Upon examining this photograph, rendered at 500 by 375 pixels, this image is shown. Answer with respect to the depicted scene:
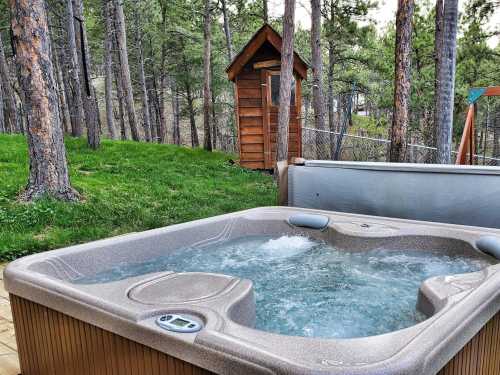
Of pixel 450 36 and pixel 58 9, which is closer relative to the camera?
pixel 450 36

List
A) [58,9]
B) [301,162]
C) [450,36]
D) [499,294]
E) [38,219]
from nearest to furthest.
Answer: [499,294], [301,162], [38,219], [450,36], [58,9]

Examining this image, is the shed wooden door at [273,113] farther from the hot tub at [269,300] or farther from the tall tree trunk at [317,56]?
the hot tub at [269,300]

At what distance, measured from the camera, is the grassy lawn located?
11.9ft

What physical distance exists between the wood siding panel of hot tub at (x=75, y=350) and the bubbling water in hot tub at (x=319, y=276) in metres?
0.48

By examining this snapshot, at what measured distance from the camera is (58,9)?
12.7 metres

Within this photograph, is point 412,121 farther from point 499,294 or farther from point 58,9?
point 499,294

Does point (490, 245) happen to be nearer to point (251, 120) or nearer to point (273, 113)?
point (273, 113)

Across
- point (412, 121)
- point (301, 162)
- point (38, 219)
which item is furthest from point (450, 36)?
point (412, 121)

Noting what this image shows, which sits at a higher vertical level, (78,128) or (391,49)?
(391,49)

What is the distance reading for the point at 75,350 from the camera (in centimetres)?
152

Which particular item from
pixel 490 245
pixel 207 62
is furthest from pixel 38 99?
pixel 207 62

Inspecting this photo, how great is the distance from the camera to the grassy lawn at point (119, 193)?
11.9 feet

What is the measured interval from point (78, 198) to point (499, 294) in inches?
151

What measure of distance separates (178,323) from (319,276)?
1243mm
